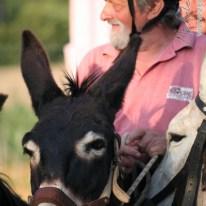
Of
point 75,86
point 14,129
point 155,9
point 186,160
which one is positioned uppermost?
point 155,9

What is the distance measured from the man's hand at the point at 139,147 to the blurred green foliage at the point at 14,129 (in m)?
5.55

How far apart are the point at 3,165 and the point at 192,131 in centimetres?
688

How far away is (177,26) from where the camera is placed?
469 centimetres

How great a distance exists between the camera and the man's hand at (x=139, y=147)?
4262 mm

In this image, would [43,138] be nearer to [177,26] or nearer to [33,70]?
[33,70]

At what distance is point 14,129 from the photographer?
11406mm

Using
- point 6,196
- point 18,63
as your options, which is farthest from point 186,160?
point 18,63

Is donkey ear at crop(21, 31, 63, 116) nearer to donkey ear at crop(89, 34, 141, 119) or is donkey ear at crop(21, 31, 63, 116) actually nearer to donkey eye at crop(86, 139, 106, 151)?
donkey ear at crop(89, 34, 141, 119)

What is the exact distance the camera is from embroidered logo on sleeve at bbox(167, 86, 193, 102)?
4.55m

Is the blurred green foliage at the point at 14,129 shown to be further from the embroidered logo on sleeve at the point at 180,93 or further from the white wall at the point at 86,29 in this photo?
the embroidered logo on sleeve at the point at 180,93

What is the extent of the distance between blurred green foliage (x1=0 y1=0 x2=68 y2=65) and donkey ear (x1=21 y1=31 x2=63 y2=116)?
75.1ft

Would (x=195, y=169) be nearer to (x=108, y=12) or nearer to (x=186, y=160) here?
(x=186, y=160)

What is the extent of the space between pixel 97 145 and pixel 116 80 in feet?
1.22

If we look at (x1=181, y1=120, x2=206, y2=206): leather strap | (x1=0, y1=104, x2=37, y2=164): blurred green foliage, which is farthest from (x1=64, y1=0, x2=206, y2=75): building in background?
(x1=181, y1=120, x2=206, y2=206): leather strap
